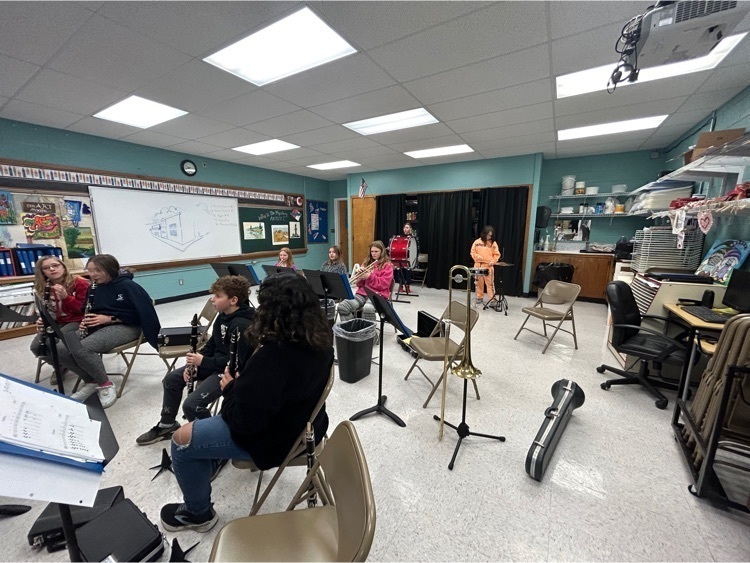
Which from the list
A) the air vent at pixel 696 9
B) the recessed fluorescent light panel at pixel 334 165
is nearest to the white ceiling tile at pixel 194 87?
the air vent at pixel 696 9

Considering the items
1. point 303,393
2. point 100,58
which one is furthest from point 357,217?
point 303,393

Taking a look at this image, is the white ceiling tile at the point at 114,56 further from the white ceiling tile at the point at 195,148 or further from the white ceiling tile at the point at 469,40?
the white ceiling tile at the point at 195,148

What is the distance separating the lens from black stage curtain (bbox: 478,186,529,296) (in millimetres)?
5547

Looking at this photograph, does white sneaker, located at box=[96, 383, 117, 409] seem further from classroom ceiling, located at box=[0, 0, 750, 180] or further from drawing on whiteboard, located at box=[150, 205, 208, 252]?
drawing on whiteboard, located at box=[150, 205, 208, 252]

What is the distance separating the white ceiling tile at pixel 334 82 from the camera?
2.35m

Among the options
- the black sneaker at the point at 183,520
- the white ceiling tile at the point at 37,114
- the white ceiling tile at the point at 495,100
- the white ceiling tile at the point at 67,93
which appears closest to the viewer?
the black sneaker at the point at 183,520

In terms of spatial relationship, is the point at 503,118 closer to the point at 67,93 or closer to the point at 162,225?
the point at 67,93

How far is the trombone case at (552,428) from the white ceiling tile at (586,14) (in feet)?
7.88

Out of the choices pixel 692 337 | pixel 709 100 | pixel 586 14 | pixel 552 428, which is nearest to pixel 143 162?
pixel 586 14

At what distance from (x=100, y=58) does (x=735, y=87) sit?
5.47m

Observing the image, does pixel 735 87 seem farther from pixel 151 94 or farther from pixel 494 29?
pixel 151 94

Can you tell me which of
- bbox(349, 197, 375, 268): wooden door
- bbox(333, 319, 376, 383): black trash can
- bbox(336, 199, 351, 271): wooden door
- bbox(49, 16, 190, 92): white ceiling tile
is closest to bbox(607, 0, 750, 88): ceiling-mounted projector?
bbox(333, 319, 376, 383): black trash can

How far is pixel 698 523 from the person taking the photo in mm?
1383

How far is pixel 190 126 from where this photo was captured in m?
3.75
